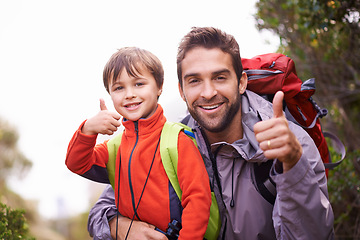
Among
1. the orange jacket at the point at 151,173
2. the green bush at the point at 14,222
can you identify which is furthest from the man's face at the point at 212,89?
the green bush at the point at 14,222

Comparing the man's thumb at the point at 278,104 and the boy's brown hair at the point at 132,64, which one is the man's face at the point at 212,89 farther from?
the man's thumb at the point at 278,104

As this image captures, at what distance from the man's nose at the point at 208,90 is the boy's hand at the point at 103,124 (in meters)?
0.56

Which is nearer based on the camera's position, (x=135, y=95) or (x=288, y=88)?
(x=135, y=95)

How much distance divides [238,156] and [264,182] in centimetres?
23

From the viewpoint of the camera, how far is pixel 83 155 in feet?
7.22

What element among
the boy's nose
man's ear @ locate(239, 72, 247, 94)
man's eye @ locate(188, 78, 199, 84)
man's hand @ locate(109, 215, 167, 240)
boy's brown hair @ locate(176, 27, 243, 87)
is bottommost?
man's hand @ locate(109, 215, 167, 240)

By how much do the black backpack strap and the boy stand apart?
318 millimetres

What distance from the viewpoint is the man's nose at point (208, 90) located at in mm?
2307

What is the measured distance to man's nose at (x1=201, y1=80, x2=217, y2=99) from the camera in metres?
2.31

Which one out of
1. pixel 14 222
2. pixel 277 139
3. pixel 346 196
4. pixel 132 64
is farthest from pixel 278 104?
pixel 346 196

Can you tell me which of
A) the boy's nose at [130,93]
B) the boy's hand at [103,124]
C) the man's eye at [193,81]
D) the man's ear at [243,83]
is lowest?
the boy's hand at [103,124]

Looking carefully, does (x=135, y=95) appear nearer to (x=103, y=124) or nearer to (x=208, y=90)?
(x=103, y=124)

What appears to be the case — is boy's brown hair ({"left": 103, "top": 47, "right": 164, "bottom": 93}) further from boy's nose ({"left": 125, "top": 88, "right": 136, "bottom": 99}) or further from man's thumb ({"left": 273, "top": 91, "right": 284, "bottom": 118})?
man's thumb ({"left": 273, "top": 91, "right": 284, "bottom": 118})

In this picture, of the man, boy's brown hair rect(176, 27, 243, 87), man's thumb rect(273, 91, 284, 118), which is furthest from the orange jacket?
man's thumb rect(273, 91, 284, 118)
